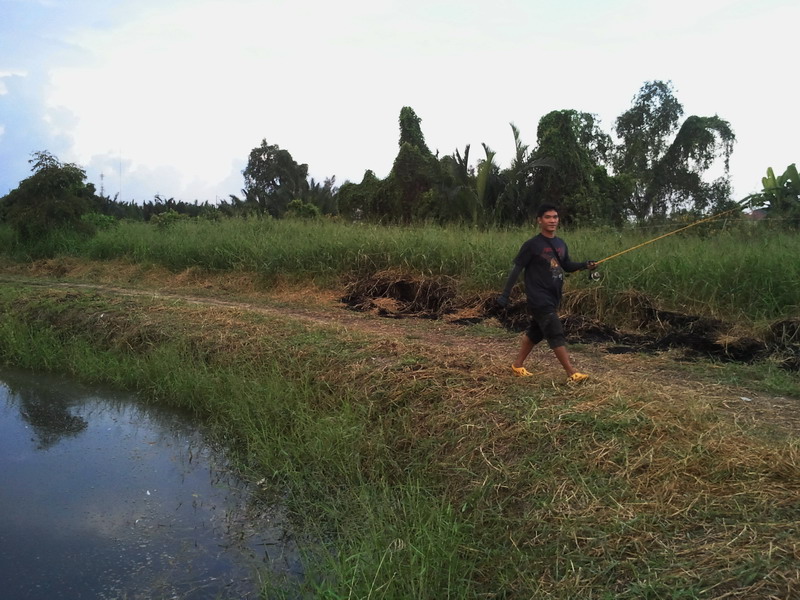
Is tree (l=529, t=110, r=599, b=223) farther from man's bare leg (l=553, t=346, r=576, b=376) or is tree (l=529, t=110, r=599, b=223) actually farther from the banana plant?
man's bare leg (l=553, t=346, r=576, b=376)

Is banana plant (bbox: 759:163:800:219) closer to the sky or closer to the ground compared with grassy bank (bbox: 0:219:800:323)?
closer to the sky

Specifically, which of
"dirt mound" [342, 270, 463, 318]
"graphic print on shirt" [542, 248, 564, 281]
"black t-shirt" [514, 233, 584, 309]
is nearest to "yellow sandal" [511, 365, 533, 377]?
"black t-shirt" [514, 233, 584, 309]

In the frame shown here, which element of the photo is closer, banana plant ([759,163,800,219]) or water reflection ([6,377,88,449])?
water reflection ([6,377,88,449])

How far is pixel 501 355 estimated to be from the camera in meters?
6.80

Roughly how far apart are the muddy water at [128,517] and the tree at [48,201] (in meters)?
10.9

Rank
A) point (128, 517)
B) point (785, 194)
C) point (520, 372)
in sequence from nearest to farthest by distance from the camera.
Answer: point (128, 517)
point (520, 372)
point (785, 194)

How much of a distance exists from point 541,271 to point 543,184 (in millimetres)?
11930

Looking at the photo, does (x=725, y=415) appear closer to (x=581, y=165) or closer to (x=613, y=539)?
(x=613, y=539)

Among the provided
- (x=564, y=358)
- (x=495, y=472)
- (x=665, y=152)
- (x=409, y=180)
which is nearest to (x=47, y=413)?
(x=495, y=472)

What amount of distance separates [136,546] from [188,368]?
323 centimetres

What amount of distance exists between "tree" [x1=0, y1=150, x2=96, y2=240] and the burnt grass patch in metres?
8.99

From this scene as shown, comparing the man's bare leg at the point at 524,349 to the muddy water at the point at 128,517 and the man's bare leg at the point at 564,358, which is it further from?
the muddy water at the point at 128,517

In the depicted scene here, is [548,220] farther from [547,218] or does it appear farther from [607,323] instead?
[607,323]

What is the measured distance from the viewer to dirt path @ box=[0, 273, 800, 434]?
490 centimetres
